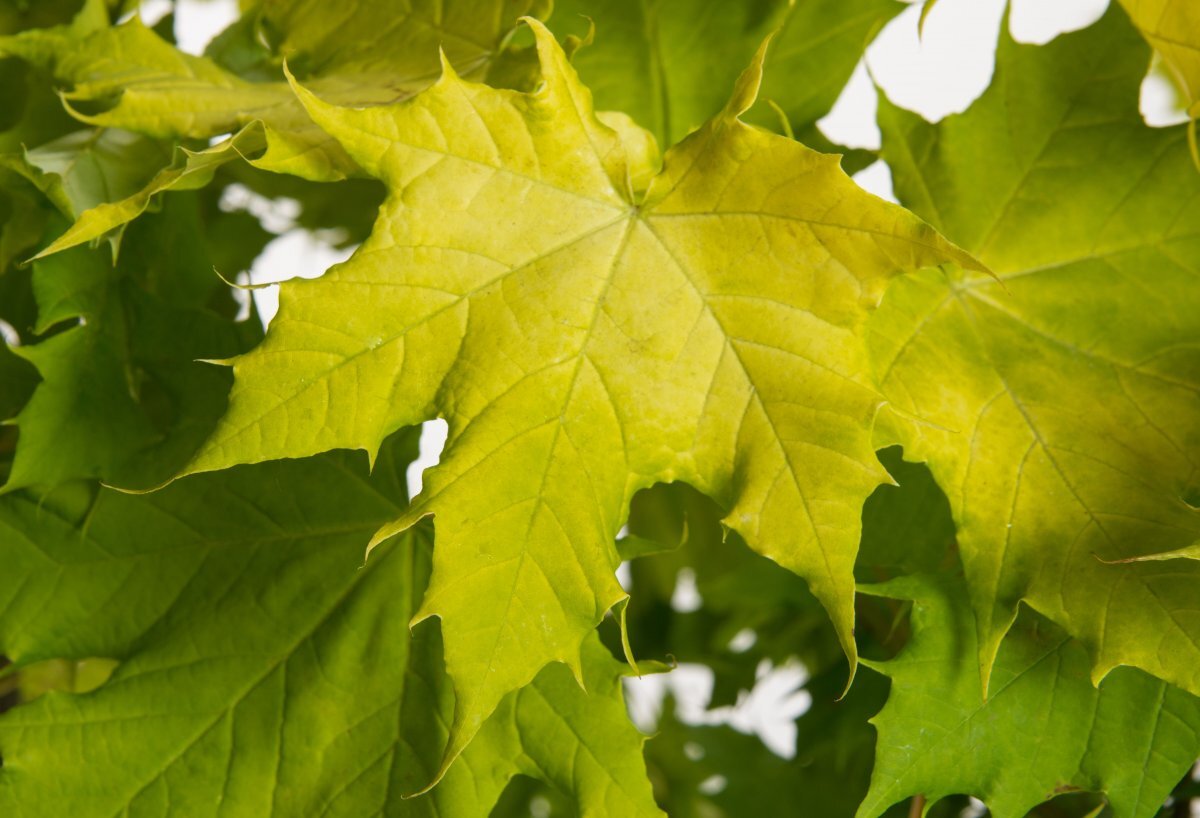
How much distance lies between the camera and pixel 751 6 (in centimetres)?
49

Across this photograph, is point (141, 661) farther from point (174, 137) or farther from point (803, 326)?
point (803, 326)

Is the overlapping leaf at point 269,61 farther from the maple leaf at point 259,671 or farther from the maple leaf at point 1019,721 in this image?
the maple leaf at point 1019,721

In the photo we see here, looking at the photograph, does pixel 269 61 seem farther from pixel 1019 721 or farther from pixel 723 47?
pixel 1019 721

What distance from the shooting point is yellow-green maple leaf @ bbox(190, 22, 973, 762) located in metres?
0.38

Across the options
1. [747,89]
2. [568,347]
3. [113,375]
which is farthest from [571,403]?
[113,375]

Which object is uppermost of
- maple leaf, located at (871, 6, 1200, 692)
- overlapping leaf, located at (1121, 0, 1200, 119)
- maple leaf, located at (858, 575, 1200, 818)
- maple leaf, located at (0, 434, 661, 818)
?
overlapping leaf, located at (1121, 0, 1200, 119)

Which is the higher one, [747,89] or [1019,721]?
[747,89]

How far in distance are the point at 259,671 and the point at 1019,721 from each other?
1.13ft

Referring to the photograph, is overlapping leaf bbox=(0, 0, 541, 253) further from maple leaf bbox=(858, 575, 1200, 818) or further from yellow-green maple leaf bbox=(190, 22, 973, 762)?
maple leaf bbox=(858, 575, 1200, 818)

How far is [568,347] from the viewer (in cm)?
40

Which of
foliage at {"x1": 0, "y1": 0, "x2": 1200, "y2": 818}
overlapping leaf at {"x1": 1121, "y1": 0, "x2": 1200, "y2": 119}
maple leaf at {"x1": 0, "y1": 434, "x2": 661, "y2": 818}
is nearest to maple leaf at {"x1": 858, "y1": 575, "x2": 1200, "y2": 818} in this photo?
foliage at {"x1": 0, "y1": 0, "x2": 1200, "y2": 818}

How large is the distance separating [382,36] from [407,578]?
0.92 ft

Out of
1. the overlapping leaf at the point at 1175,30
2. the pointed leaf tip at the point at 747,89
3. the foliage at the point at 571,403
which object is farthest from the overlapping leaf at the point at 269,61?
the overlapping leaf at the point at 1175,30

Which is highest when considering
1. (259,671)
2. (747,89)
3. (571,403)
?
(747,89)
